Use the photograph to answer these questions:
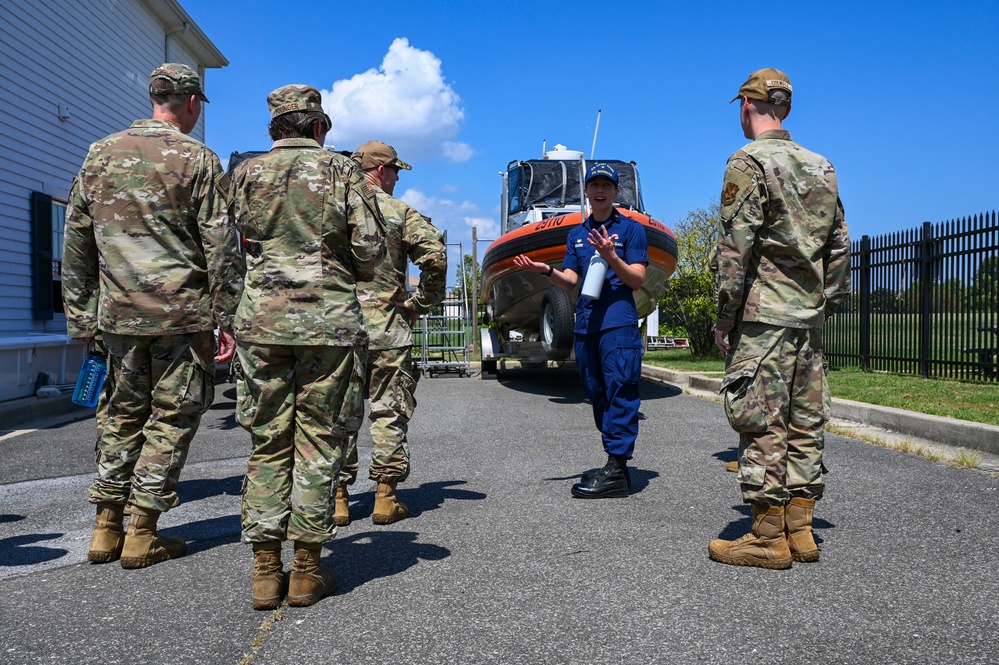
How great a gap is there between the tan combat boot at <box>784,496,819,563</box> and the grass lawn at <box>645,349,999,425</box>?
3805 mm

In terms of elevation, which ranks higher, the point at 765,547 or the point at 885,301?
the point at 885,301

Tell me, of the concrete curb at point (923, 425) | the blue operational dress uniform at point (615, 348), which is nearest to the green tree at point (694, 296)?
the concrete curb at point (923, 425)

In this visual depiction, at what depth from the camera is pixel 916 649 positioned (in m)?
2.59

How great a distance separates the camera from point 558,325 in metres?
10.2

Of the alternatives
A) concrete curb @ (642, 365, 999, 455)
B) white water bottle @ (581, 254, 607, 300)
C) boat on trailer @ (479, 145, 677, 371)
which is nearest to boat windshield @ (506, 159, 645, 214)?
boat on trailer @ (479, 145, 677, 371)

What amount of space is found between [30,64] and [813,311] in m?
12.1

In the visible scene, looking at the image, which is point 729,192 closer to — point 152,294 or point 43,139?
point 152,294

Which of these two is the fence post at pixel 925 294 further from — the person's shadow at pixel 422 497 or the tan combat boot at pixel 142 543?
the tan combat boot at pixel 142 543

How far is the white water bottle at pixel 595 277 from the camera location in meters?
4.82

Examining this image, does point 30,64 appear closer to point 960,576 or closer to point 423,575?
point 423,575

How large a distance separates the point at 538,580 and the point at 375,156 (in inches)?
101

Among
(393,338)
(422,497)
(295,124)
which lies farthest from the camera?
(422,497)

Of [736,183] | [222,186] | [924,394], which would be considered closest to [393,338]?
[222,186]

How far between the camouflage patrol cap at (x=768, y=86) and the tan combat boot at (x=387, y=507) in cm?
266
